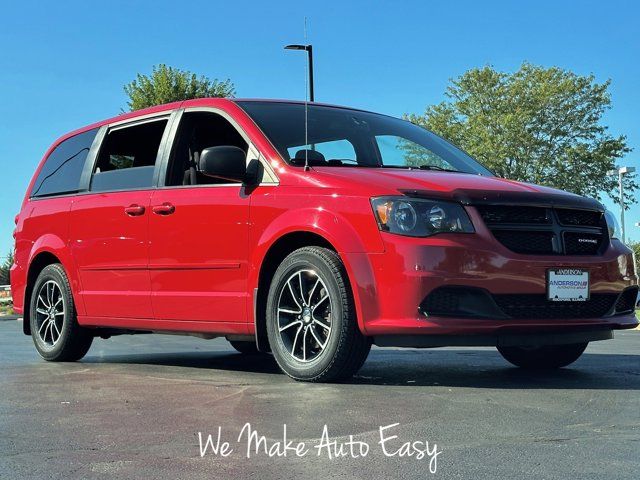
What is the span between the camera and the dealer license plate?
16.7 feet

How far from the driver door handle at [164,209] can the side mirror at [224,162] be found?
0.63 meters

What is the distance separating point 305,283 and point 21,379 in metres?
2.13

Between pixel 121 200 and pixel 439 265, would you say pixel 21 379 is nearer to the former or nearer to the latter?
pixel 121 200

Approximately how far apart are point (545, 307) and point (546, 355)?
1.24 meters

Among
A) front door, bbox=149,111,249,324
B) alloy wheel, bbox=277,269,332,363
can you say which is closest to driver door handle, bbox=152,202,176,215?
front door, bbox=149,111,249,324

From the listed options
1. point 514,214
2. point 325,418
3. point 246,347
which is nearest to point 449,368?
point 514,214

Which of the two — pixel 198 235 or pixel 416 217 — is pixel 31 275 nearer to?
pixel 198 235

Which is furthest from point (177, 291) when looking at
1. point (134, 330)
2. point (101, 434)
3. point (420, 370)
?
point (101, 434)

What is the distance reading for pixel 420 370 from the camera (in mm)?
6109

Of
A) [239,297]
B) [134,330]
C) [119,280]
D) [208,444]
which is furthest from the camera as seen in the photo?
[134,330]

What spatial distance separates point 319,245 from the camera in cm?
536

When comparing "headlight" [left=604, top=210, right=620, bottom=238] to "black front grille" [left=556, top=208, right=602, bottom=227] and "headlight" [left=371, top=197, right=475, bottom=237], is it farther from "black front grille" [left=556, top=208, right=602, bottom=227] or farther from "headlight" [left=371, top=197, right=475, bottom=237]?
"headlight" [left=371, top=197, right=475, bottom=237]

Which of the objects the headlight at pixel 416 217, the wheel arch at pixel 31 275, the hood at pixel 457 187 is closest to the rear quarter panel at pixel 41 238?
the wheel arch at pixel 31 275

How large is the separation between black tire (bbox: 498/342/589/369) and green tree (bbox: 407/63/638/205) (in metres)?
34.1
